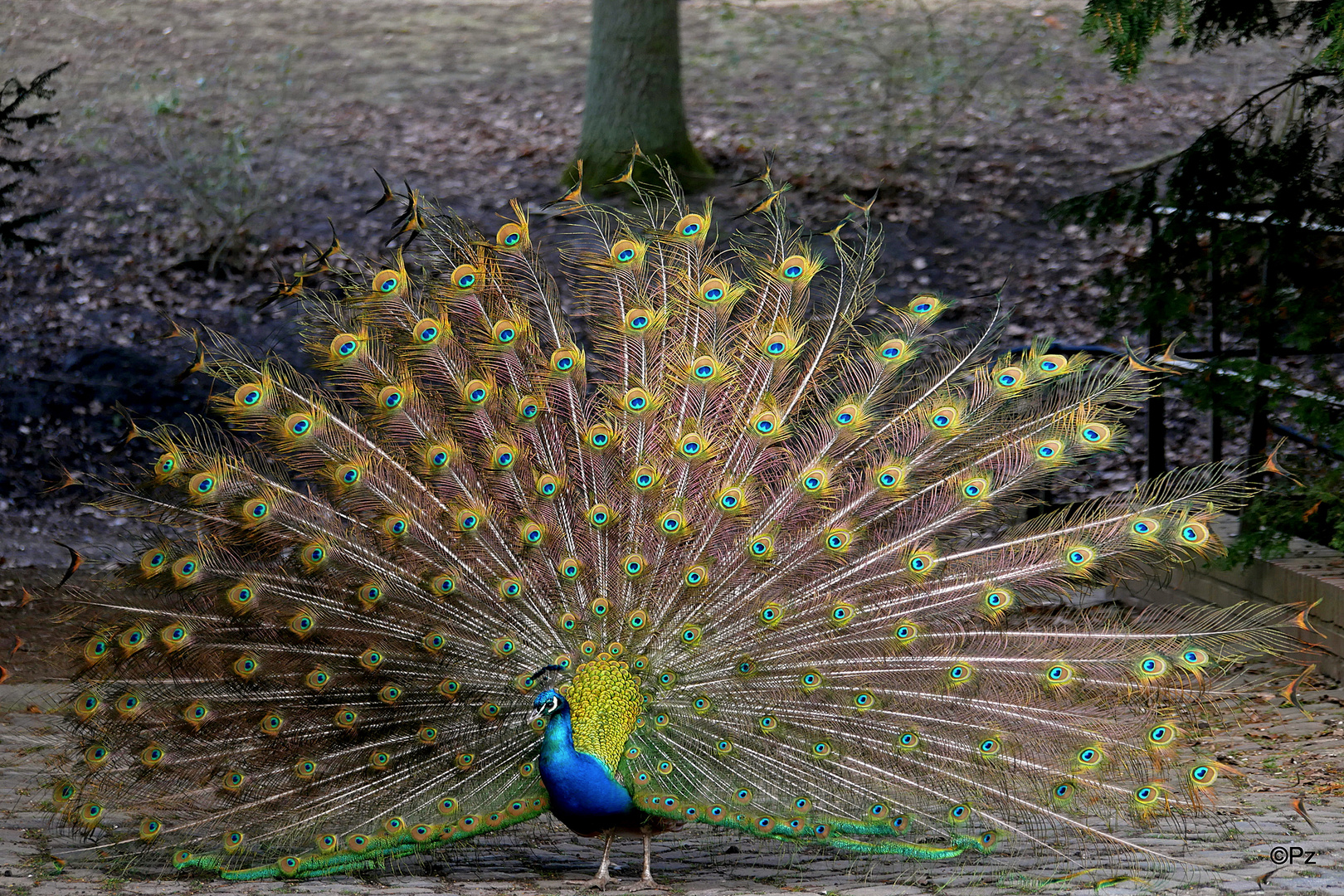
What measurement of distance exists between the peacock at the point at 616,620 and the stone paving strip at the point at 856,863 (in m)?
0.13

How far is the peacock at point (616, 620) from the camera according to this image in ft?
16.3

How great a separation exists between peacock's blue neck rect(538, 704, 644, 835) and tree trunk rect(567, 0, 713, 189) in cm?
1127

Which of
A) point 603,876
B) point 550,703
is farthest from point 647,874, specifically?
point 550,703

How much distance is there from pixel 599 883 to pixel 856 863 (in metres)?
1.03

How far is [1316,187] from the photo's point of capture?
8.30 meters

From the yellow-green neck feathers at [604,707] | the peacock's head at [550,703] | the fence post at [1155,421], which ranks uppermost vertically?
the peacock's head at [550,703]

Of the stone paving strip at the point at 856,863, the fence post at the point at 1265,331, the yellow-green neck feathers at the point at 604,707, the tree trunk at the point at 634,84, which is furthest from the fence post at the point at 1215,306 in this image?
the tree trunk at the point at 634,84

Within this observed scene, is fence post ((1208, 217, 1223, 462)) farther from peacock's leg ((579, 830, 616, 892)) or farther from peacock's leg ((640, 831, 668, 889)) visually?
peacock's leg ((579, 830, 616, 892))

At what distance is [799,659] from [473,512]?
1324mm

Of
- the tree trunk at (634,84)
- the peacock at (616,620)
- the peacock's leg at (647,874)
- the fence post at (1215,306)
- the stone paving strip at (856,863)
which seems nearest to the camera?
the stone paving strip at (856,863)

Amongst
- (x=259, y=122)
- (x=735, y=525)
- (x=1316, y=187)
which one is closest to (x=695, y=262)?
(x=735, y=525)

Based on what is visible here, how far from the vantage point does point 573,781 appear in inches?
191

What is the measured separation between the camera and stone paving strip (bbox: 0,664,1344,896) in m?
4.74

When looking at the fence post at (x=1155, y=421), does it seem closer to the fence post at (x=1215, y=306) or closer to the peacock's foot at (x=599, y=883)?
the fence post at (x=1215, y=306)
